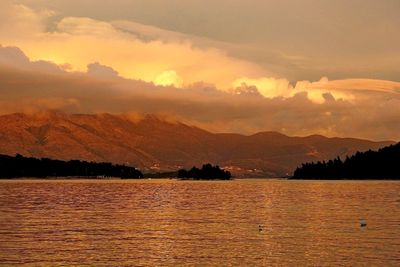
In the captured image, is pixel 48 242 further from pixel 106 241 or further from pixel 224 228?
pixel 224 228

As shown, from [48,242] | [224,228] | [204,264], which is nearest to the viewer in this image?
[204,264]

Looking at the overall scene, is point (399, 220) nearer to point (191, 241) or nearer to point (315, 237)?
point (315, 237)

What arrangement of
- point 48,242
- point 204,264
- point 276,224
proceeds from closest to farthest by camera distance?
point 204,264 → point 48,242 → point 276,224

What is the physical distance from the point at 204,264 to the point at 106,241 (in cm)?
1904

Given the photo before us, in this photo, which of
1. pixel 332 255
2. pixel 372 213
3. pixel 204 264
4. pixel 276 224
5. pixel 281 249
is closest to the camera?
pixel 204 264

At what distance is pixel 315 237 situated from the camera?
75062 mm

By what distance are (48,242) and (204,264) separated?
22.8 meters

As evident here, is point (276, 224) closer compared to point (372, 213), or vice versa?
point (276, 224)

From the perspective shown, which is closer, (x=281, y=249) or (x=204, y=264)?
(x=204, y=264)

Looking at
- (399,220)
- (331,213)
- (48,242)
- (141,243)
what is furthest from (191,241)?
(331,213)

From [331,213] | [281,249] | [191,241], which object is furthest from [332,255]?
[331,213]

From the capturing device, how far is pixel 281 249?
65562 mm

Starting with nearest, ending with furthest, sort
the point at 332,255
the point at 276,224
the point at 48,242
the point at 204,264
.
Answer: the point at 204,264
the point at 332,255
the point at 48,242
the point at 276,224

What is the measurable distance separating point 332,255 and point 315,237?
1433cm
